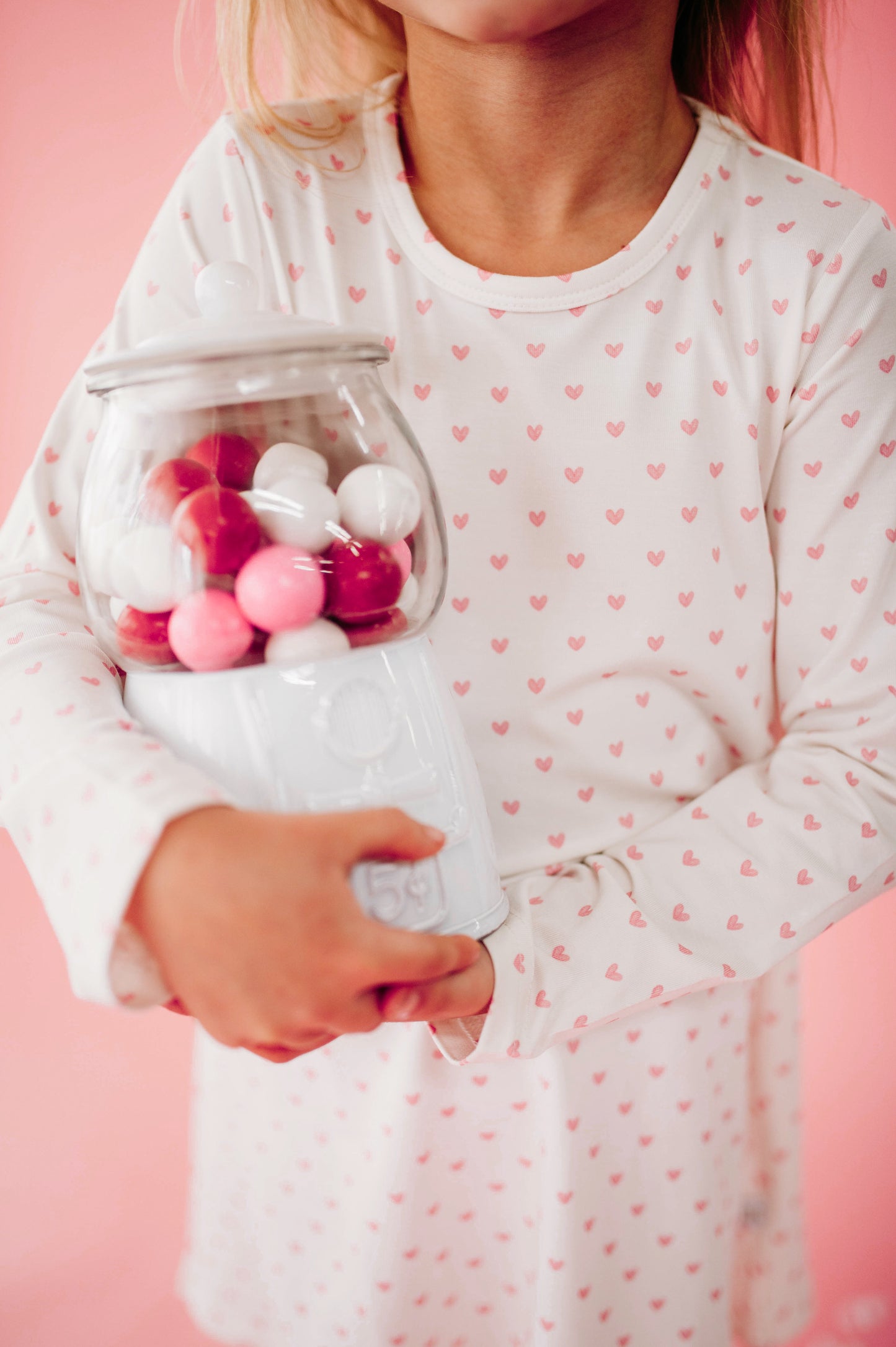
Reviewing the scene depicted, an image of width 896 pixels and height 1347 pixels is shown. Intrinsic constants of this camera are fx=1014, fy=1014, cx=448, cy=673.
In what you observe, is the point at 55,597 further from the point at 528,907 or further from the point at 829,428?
the point at 829,428

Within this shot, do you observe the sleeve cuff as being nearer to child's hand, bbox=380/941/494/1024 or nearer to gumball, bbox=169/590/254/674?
child's hand, bbox=380/941/494/1024

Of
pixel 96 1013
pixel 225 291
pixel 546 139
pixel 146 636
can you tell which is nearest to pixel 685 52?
pixel 546 139

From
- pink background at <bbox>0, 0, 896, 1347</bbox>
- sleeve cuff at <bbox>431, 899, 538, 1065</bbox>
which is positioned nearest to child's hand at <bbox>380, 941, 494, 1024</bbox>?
sleeve cuff at <bbox>431, 899, 538, 1065</bbox>

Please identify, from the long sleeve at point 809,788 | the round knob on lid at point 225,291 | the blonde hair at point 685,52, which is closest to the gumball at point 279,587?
the round knob on lid at point 225,291

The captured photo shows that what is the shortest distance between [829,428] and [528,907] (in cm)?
35

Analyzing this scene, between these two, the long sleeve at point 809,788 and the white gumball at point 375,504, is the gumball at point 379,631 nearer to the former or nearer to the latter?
the white gumball at point 375,504

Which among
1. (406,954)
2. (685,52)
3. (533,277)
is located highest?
(685,52)

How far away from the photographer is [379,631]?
454 millimetres

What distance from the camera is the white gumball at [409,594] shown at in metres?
0.49

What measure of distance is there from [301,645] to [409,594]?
0.29 ft

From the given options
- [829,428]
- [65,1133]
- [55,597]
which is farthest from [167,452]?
[65,1133]

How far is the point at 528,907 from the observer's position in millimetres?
581

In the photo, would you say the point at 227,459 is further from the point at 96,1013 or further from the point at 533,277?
the point at 96,1013

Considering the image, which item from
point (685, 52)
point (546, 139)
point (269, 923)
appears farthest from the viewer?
point (685, 52)
